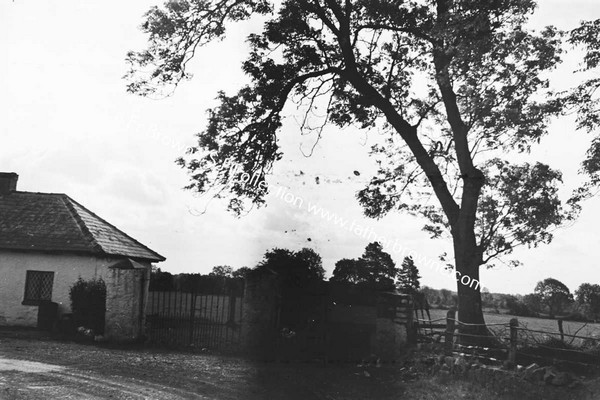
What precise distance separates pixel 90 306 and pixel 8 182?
10.5 metres

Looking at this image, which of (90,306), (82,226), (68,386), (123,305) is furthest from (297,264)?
(68,386)

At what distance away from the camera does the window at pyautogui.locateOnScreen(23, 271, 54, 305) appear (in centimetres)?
1861

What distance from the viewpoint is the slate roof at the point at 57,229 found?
18.8 metres

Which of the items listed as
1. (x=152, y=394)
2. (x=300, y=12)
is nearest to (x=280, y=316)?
(x=152, y=394)

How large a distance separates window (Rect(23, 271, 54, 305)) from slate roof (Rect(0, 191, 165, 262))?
1.05 meters

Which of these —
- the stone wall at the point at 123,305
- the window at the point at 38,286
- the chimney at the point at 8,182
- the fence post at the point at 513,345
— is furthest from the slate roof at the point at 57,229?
the fence post at the point at 513,345

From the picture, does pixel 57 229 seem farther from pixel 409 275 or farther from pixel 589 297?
pixel 589 297

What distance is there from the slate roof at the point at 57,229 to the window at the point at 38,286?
3.44 feet

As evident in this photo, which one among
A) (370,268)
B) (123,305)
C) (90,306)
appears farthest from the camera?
(370,268)

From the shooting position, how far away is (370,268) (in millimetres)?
26656

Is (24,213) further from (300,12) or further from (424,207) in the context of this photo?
(424,207)

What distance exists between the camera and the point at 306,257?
1781cm

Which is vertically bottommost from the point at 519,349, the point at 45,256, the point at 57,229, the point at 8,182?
the point at 519,349

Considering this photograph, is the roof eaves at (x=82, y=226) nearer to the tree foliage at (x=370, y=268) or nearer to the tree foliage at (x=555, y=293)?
the tree foliage at (x=370, y=268)
